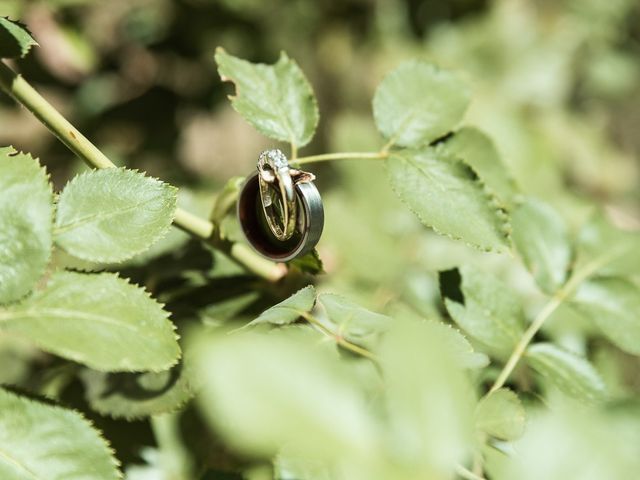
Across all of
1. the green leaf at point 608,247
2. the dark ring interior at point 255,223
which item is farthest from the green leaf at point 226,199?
the green leaf at point 608,247

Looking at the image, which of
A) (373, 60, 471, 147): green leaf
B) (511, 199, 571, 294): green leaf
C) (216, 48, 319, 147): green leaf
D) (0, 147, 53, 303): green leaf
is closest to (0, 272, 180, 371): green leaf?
(0, 147, 53, 303): green leaf

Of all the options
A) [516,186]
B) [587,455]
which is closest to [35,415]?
[587,455]

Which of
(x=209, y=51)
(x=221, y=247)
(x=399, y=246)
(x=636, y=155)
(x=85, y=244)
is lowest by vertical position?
(x=636, y=155)

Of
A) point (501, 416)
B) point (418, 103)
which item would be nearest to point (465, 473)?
point (501, 416)

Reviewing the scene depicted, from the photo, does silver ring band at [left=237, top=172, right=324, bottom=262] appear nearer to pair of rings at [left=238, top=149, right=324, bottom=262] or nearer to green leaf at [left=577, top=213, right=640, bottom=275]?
pair of rings at [left=238, top=149, right=324, bottom=262]

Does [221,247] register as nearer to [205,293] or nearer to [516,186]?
[205,293]
